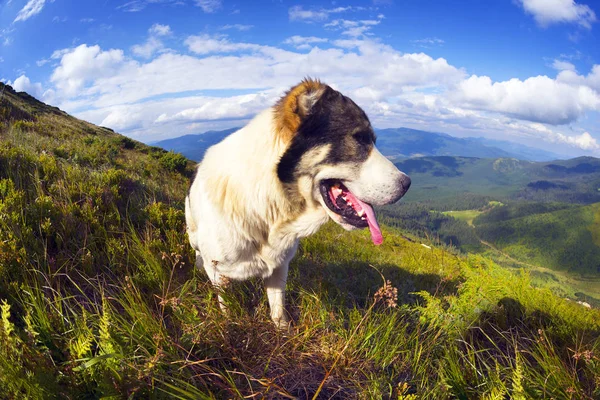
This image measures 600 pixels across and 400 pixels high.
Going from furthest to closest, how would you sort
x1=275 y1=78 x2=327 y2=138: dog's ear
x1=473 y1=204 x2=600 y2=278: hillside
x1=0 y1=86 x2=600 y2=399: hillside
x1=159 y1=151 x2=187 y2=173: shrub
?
1. x1=473 y1=204 x2=600 y2=278: hillside
2. x1=159 y1=151 x2=187 y2=173: shrub
3. x1=275 y1=78 x2=327 y2=138: dog's ear
4. x1=0 y1=86 x2=600 y2=399: hillside

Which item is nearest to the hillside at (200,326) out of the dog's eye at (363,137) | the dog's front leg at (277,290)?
the dog's front leg at (277,290)

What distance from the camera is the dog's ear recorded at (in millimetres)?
2744

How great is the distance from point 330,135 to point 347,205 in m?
0.72

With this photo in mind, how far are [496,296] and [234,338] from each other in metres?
3.41

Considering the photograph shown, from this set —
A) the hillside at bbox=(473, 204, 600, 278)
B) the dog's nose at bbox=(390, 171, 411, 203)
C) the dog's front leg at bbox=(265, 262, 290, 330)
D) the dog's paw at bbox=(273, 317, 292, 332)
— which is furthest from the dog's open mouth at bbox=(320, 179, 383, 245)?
the hillside at bbox=(473, 204, 600, 278)

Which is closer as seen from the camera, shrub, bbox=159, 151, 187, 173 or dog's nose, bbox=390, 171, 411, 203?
dog's nose, bbox=390, 171, 411, 203

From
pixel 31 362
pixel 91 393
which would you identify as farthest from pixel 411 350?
pixel 31 362

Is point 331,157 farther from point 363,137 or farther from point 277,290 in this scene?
point 277,290

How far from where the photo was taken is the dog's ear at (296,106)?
274 cm

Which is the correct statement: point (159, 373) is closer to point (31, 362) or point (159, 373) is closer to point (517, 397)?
point (31, 362)

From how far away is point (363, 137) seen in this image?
303cm

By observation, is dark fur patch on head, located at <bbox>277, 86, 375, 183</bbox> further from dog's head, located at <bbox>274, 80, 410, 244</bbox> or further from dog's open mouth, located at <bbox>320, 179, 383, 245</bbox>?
dog's open mouth, located at <bbox>320, 179, 383, 245</bbox>

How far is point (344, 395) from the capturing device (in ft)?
7.56

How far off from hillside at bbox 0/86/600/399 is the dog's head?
0.82m
